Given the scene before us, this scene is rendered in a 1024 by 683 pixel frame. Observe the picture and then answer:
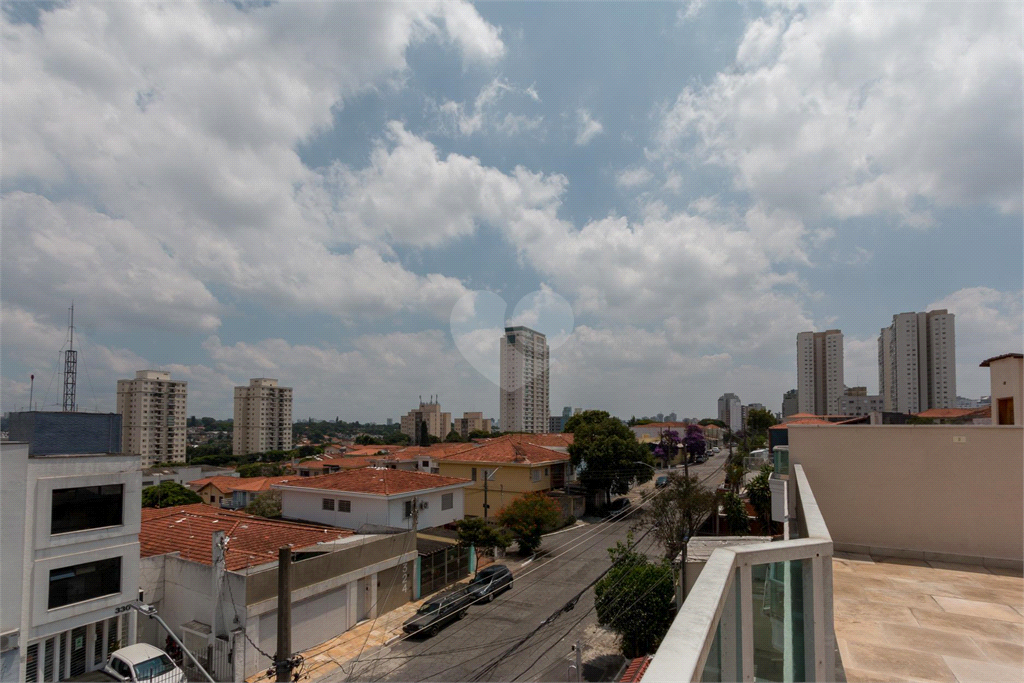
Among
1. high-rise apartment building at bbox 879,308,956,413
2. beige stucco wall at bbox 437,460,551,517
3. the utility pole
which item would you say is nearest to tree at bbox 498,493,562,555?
beige stucco wall at bbox 437,460,551,517

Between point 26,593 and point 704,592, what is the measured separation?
14.1 meters

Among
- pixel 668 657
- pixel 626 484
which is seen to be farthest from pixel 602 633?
pixel 626 484

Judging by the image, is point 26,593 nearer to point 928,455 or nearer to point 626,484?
point 928,455

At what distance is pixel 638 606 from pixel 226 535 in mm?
11227

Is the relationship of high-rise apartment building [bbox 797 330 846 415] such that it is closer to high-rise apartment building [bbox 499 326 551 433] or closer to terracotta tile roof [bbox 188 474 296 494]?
high-rise apartment building [bbox 499 326 551 433]

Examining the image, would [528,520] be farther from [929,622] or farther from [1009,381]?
[929,622]

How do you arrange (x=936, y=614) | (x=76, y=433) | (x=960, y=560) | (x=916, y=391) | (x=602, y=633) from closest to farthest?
(x=936, y=614) → (x=960, y=560) → (x=76, y=433) → (x=602, y=633) → (x=916, y=391)

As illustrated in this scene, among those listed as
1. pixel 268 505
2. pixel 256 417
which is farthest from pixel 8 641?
pixel 256 417

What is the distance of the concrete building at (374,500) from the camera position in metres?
18.8

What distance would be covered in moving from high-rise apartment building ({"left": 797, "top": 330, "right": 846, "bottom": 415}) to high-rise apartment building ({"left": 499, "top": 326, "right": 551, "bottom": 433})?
4265cm

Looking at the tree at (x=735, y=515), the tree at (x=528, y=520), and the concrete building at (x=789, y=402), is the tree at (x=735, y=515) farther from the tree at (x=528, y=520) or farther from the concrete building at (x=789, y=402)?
the concrete building at (x=789, y=402)

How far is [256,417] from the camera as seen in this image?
88250mm

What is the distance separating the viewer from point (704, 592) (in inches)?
58.8

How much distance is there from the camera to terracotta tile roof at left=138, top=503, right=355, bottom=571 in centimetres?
1345
